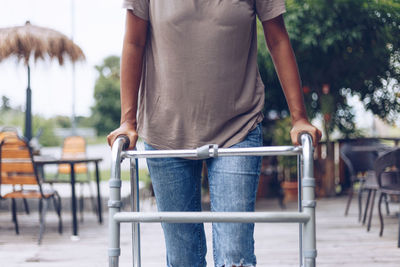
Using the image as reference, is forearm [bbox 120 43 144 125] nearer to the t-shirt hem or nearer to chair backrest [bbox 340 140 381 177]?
the t-shirt hem

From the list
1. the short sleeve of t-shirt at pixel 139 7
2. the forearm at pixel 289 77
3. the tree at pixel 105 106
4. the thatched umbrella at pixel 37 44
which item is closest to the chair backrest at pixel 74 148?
the thatched umbrella at pixel 37 44

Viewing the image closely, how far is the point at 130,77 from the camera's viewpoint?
1.66 metres

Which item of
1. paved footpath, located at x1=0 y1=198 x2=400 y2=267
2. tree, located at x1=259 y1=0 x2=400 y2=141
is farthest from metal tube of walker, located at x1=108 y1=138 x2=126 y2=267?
tree, located at x1=259 y1=0 x2=400 y2=141

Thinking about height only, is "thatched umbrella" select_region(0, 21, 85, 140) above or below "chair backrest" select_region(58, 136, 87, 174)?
above

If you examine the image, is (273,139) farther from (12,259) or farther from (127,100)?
(127,100)

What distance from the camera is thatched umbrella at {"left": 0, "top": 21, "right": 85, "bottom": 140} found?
16.7 feet

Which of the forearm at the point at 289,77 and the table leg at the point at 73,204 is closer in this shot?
the forearm at the point at 289,77

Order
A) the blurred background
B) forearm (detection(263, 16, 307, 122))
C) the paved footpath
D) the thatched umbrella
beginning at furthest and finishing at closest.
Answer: the blurred background < the thatched umbrella < the paved footpath < forearm (detection(263, 16, 307, 122))

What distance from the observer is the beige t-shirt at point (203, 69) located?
1.59m

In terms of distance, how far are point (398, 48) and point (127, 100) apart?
5062mm

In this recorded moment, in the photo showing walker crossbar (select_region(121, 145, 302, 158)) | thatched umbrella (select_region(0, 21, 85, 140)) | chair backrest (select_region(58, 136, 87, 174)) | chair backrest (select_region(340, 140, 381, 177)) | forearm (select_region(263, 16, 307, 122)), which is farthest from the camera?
chair backrest (select_region(58, 136, 87, 174))

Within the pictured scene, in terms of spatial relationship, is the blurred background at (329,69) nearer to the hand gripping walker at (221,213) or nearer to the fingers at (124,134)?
the fingers at (124,134)

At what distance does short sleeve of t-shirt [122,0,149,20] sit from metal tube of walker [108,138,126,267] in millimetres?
456

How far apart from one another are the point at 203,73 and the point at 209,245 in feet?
8.64
